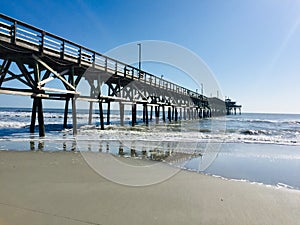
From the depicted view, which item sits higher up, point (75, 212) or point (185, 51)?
point (185, 51)

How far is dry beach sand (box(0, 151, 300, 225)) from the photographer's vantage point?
2.76 meters

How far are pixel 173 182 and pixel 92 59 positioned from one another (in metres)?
12.7

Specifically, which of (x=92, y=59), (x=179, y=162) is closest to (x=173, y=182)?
(x=179, y=162)

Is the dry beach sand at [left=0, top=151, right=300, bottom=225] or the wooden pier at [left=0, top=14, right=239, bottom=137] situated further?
the wooden pier at [left=0, top=14, right=239, bottom=137]

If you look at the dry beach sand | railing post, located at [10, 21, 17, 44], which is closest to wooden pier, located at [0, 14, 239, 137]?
railing post, located at [10, 21, 17, 44]

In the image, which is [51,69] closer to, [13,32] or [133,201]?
→ [13,32]

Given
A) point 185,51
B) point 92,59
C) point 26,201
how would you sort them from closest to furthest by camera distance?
point 26,201 < point 185,51 < point 92,59

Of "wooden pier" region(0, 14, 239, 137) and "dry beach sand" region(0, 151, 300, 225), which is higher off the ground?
"wooden pier" region(0, 14, 239, 137)

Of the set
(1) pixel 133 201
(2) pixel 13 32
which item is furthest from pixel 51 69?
(1) pixel 133 201

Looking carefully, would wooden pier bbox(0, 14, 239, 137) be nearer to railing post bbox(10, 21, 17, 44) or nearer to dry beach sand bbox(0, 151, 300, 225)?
railing post bbox(10, 21, 17, 44)

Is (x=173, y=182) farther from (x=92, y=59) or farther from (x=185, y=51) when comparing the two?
(x=92, y=59)

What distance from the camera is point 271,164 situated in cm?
684

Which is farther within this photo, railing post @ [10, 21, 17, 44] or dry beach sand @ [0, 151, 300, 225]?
railing post @ [10, 21, 17, 44]

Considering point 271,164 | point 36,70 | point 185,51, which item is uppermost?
point 185,51
